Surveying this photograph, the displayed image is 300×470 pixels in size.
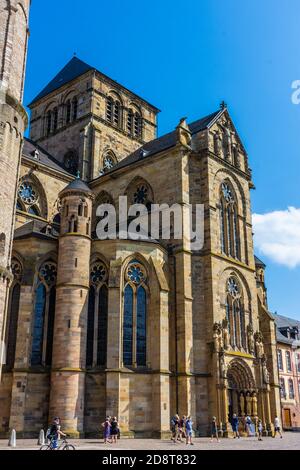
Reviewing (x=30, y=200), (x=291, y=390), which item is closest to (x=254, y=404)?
(x=30, y=200)

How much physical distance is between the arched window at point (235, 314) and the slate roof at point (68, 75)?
2300cm

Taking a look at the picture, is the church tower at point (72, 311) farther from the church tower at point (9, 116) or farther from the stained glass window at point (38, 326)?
the church tower at point (9, 116)

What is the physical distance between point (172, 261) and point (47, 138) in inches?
858

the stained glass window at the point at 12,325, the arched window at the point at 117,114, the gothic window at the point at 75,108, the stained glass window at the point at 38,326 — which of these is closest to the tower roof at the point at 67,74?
the gothic window at the point at 75,108

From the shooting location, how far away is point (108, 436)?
2050 centimetres

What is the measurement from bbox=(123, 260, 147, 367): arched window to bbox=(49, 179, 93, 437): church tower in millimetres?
2232

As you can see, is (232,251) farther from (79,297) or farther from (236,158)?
(79,297)

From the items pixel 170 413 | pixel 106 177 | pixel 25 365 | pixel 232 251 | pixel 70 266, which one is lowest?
pixel 170 413

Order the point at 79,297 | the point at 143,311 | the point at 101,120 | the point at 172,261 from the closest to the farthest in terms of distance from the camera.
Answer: the point at 79,297, the point at 143,311, the point at 172,261, the point at 101,120

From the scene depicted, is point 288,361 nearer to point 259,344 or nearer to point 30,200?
point 259,344

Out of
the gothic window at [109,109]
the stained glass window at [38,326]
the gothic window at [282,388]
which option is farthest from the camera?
the gothic window at [282,388]

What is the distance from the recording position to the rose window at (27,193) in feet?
106

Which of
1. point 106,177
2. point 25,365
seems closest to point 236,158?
point 106,177
